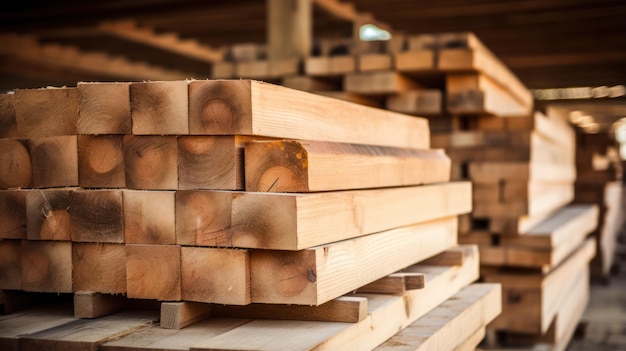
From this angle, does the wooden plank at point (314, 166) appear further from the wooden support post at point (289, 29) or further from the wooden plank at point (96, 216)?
the wooden support post at point (289, 29)

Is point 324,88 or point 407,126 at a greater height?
point 324,88

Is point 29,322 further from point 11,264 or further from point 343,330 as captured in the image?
point 343,330

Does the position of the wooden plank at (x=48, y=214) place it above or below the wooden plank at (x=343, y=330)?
above

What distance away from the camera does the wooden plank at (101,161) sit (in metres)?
2.61

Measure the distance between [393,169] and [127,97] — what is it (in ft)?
3.81

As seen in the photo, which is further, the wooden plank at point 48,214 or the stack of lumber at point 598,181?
the stack of lumber at point 598,181

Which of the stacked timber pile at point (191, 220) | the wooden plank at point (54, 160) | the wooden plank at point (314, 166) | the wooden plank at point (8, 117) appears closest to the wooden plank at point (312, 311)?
the stacked timber pile at point (191, 220)

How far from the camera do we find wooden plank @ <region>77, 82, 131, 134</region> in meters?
2.57

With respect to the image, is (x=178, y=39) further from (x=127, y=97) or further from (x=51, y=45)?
(x=127, y=97)

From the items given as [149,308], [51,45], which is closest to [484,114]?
[149,308]

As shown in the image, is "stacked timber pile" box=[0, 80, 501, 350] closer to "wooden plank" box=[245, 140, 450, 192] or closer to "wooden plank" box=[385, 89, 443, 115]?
"wooden plank" box=[245, 140, 450, 192]

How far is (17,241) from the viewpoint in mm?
2785

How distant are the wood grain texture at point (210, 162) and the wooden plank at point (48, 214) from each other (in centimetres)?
44

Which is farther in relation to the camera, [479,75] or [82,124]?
[479,75]
